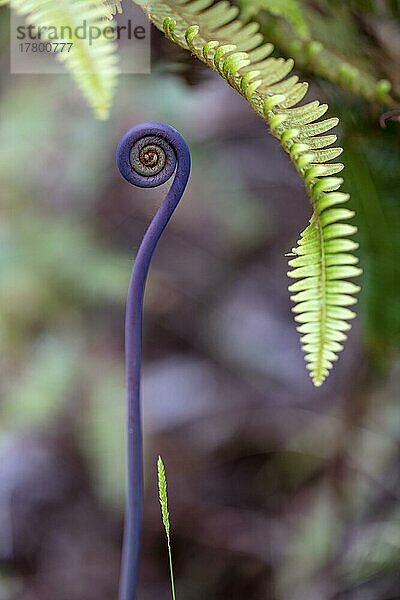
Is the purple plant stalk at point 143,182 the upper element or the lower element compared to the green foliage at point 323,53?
Result: lower

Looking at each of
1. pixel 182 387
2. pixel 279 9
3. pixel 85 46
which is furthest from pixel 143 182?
pixel 182 387

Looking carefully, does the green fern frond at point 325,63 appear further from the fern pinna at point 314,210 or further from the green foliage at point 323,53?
the fern pinna at point 314,210

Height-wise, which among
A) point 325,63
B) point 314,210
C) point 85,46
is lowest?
point 314,210

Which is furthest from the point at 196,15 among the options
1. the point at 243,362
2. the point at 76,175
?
the point at 243,362

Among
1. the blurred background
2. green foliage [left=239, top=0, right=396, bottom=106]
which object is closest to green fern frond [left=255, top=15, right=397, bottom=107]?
green foliage [left=239, top=0, right=396, bottom=106]

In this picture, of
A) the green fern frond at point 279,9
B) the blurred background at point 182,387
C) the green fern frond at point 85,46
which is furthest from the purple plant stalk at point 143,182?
the blurred background at point 182,387

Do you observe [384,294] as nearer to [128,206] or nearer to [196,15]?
[196,15]

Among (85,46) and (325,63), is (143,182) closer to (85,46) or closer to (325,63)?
(85,46)
